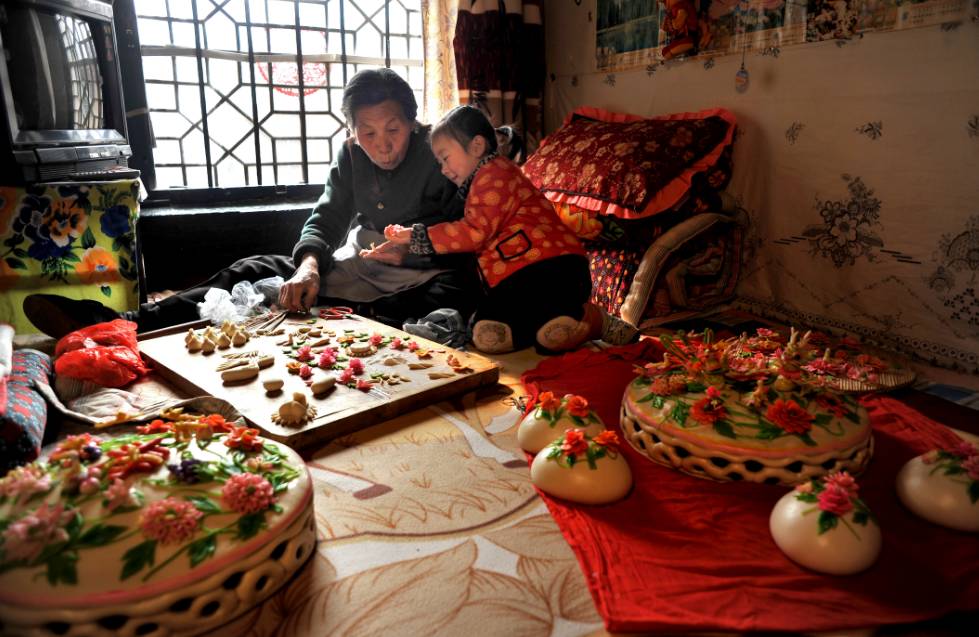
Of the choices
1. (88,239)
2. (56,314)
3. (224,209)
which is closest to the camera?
(56,314)

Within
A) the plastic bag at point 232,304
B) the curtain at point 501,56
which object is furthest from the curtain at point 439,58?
the plastic bag at point 232,304

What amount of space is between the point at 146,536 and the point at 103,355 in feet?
3.39

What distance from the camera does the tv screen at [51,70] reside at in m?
2.02

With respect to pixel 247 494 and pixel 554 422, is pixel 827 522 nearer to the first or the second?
pixel 554 422

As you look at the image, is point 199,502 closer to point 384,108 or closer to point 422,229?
point 422,229

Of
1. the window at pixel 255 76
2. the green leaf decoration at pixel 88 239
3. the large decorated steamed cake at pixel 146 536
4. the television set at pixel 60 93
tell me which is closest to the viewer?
the large decorated steamed cake at pixel 146 536

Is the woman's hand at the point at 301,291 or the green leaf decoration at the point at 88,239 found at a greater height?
the green leaf decoration at the point at 88,239

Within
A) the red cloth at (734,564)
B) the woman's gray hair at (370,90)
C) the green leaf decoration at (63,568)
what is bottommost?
the red cloth at (734,564)

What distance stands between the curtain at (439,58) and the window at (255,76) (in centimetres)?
28

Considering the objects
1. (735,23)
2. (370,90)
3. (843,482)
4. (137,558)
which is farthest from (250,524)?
(735,23)

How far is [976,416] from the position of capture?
1765mm

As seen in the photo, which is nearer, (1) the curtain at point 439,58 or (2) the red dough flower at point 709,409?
(2) the red dough flower at point 709,409

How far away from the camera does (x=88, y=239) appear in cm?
225

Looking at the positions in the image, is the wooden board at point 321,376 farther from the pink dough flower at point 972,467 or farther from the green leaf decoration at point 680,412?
the pink dough flower at point 972,467
